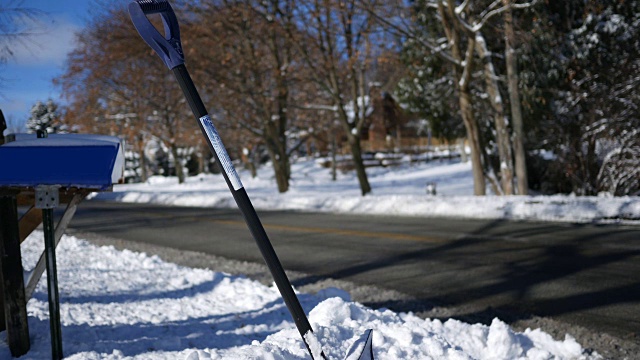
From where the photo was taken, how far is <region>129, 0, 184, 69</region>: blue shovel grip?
2.48 metres

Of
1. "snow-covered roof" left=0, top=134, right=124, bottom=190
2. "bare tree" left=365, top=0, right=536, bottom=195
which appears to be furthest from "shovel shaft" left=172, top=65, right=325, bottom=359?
"bare tree" left=365, top=0, right=536, bottom=195

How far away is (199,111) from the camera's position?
103 inches

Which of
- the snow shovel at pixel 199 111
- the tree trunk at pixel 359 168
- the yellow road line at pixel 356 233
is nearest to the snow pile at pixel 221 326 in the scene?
the snow shovel at pixel 199 111

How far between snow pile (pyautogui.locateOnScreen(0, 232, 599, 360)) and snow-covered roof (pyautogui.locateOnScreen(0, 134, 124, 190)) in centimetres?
127

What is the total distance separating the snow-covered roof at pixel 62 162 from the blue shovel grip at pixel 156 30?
3.84 ft

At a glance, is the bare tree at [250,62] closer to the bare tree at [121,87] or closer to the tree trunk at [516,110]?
the bare tree at [121,87]

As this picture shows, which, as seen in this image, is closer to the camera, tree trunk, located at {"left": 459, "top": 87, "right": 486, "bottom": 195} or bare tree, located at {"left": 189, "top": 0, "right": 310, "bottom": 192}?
tree trunk, located at {"left": 459, "top": 87, "right": 486, "bottom": 195}

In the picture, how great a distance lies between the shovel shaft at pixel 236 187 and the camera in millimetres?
2617

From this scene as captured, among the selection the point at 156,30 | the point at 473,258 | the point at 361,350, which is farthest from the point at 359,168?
the point at 156,30

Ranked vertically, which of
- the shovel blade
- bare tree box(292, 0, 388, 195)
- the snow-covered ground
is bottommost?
the snow-covered ground

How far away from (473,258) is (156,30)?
20.5ft

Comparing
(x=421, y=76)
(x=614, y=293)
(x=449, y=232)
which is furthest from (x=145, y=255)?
(x=421, y=76)

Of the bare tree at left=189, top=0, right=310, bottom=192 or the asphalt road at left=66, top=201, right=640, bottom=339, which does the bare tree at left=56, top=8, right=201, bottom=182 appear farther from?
the asphalt road at left=66, top=201, right=640, bottom=339

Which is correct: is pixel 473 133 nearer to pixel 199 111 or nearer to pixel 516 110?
pixel 516 110
